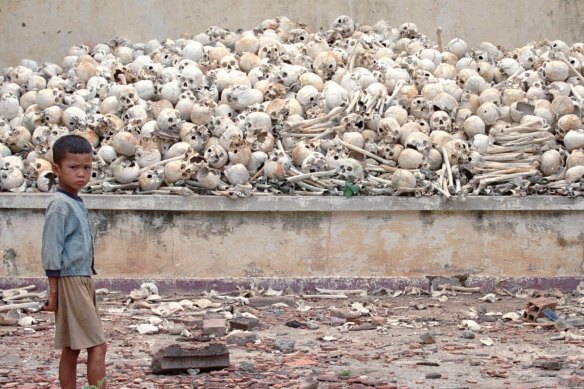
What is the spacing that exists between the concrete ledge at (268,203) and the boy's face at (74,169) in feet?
13.1

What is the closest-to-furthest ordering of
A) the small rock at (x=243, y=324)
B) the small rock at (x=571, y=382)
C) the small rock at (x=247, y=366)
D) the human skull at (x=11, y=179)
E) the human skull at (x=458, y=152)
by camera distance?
1. the small rock at (x=571, y=382)
2. the small rock at (x=247, y=366)
3. the small rock at (x=243, y=324)
4. the human skull at (x=11, y=179)
5. the human skull at (x=458, y=152)

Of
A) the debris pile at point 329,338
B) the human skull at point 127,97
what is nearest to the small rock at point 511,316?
the debris pile at point 329,338

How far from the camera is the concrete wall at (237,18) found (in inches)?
518

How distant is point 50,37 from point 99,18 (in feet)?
2.05

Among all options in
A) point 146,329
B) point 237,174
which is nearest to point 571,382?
point 146,329

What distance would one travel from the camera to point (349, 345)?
7957 millimetres

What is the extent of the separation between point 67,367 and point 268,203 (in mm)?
4183

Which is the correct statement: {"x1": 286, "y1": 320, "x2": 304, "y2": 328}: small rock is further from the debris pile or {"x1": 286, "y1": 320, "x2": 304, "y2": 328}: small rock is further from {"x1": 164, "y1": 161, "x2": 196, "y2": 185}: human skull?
{"x1": 164, "y1": 161, "x2": 196, "y2": 185}: human skull

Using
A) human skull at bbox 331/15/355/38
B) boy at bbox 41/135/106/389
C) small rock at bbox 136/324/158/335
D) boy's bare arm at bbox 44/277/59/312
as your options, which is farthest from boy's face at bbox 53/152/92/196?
human skull at bbox 331/15/355/38

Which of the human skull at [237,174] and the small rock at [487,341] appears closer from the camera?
the small rock at [487,341]

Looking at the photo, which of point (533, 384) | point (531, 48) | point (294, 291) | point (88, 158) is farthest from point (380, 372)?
point (531, 48)

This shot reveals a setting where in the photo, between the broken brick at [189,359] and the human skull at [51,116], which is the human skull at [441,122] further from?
the broken brick at [189,359]

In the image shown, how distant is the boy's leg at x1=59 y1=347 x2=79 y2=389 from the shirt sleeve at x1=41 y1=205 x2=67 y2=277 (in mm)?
458

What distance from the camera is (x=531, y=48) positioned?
12.2 metres
